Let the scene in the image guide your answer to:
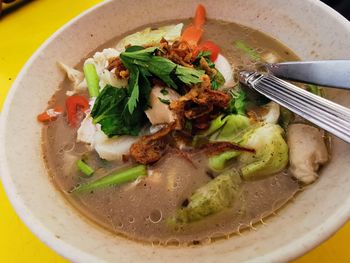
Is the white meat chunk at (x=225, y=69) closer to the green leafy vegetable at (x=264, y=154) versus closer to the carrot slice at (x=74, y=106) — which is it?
the green leafy vegetable at (x=264, y=154)

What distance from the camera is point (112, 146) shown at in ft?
4.53

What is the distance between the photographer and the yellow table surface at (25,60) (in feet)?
4.00

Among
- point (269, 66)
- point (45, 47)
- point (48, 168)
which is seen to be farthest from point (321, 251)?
point (45, 47)

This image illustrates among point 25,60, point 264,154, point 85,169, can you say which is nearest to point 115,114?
point 85,169

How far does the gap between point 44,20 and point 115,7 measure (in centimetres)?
71

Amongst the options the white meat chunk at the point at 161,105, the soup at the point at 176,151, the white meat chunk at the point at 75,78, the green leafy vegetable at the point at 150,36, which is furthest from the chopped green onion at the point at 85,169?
the green leafy vegetable at the point at 150,36

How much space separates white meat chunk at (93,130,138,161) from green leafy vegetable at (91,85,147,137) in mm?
23

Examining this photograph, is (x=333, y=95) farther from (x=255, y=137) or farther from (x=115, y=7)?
(x=115, y=7)

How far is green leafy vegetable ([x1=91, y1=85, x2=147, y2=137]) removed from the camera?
137cm

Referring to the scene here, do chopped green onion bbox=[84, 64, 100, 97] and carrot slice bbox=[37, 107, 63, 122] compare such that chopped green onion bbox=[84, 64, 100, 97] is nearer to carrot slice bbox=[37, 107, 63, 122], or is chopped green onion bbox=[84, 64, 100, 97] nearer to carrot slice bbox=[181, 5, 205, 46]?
carrot slice bbox=[37, 107, 63, 122]

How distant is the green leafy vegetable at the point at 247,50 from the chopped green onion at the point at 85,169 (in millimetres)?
878

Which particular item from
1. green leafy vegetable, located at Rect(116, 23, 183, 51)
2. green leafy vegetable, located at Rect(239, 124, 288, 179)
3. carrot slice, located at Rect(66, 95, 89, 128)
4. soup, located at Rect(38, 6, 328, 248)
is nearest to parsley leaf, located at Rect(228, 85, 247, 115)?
soup, located at Rect(38, 6, 328, 248)

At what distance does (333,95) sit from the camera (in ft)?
4.37

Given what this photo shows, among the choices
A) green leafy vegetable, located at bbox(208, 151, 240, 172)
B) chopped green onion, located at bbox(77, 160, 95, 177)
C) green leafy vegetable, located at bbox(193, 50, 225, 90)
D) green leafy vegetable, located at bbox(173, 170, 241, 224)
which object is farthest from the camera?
green leafy vegetable, located at bbox(193, 50, 225, 90)
